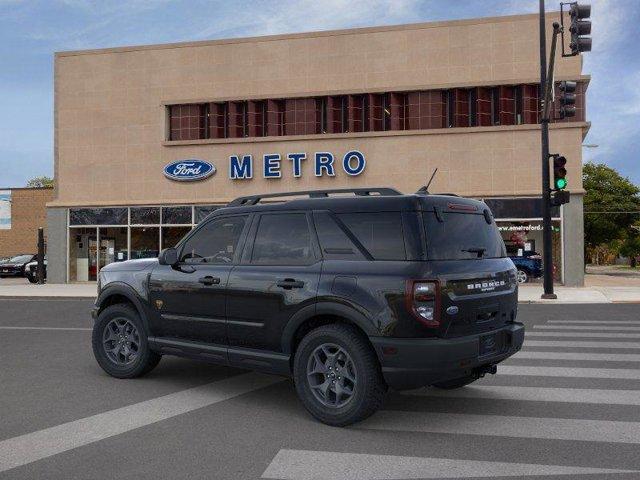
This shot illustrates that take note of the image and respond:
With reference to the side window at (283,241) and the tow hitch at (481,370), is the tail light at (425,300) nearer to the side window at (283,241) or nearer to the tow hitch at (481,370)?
the tow hitch at (481,370)

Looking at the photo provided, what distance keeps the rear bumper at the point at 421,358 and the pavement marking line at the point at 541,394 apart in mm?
1298

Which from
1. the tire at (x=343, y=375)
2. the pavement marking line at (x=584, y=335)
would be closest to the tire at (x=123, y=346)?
the tire at (x=343, y=375)

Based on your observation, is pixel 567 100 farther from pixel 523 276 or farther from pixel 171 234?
pixel 171 234

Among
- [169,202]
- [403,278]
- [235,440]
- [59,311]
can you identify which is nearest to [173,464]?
[235,440]

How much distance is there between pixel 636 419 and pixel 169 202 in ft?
80.6

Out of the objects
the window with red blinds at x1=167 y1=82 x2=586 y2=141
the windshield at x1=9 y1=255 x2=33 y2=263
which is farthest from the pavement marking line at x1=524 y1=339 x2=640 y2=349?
the windshield at x1=9 y1=255 x2=33 y2=263

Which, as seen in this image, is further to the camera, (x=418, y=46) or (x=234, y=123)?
(x=234, y=123)

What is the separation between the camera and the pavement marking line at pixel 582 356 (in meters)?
8.15

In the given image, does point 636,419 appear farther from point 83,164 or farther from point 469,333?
point 83,164

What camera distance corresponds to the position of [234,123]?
28.0m

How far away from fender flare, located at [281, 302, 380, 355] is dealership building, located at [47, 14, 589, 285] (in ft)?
67.0

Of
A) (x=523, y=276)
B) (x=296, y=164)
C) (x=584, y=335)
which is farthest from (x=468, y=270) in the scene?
(x=296, y=164)

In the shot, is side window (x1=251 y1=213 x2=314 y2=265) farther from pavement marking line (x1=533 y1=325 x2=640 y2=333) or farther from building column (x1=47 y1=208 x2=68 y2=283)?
building column (x1=47 y1=208 x2=68 y2=283)

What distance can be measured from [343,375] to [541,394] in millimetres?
2220
